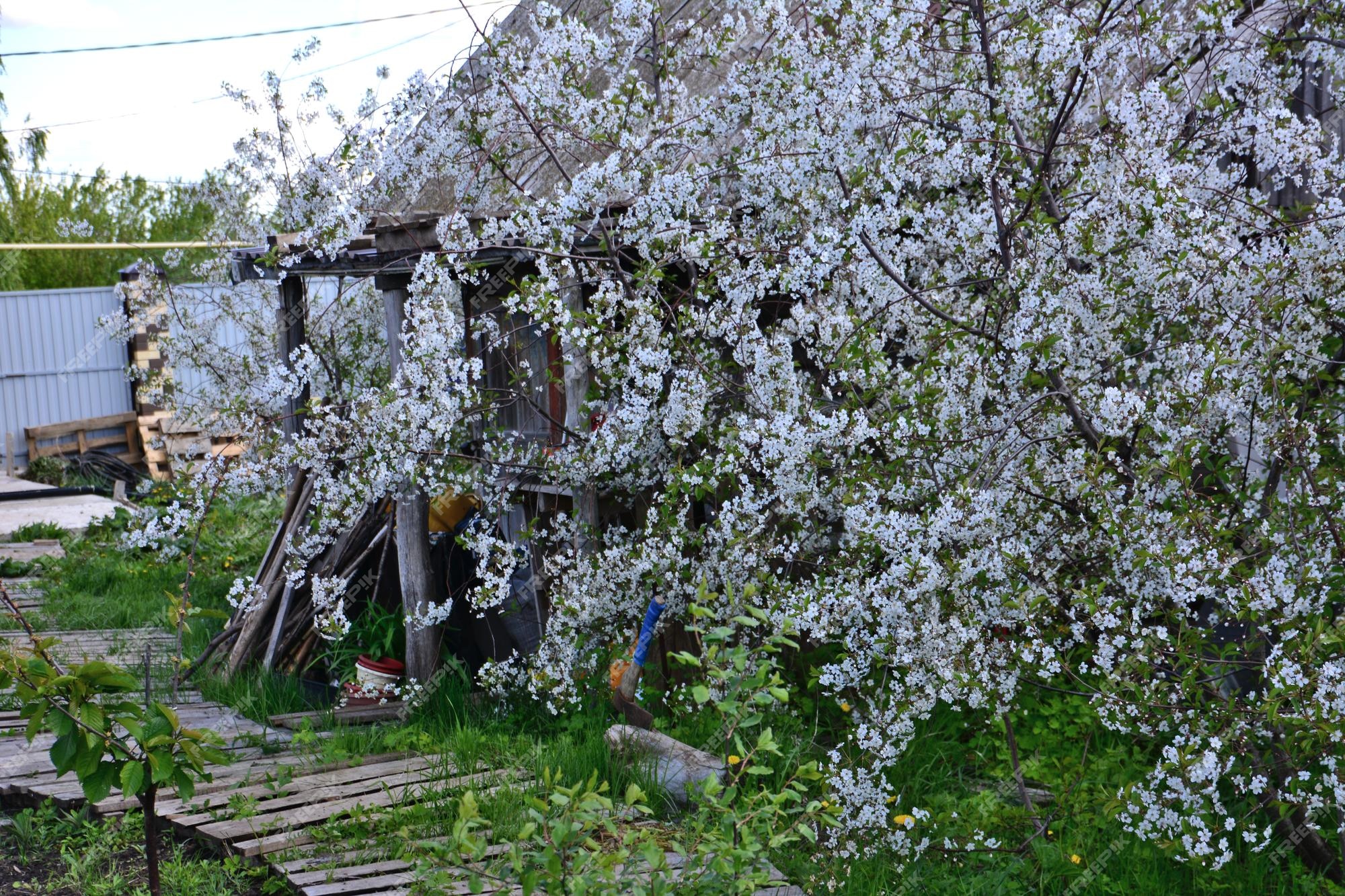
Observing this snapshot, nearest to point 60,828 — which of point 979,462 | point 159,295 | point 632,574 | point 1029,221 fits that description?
point 632,574

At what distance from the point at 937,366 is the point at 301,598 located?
423 cm

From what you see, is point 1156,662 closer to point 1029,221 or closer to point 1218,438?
point 1218,438

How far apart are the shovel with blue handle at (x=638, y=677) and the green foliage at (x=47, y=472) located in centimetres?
1334

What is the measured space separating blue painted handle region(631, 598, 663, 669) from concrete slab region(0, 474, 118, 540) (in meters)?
8.66

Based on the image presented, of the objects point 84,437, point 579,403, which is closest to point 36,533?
point 84,437

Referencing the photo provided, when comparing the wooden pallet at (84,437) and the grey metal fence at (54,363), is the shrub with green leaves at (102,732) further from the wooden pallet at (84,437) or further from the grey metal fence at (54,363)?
the grey metal fence at (54,363)

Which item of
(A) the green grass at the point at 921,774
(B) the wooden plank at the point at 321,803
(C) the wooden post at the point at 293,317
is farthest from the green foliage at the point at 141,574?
(B) the wooden plank at the point at 321,803

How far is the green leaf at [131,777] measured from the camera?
10.8ft

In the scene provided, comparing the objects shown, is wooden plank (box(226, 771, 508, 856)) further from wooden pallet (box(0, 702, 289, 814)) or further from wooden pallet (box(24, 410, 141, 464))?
wooden pallet (box(24, 410, 141, 464))

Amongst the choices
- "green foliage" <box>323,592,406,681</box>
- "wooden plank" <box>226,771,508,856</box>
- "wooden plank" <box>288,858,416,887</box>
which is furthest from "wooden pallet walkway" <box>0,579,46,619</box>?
"wooden plank" <box>288,858,416,887</box>

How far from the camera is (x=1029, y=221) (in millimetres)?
4309

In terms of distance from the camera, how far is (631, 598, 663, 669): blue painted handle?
16.5ft

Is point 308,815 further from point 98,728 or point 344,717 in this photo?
point 344,717

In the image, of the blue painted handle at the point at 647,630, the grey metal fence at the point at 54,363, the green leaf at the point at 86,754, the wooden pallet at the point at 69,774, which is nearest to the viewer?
the green leaf at the point at 86,754
